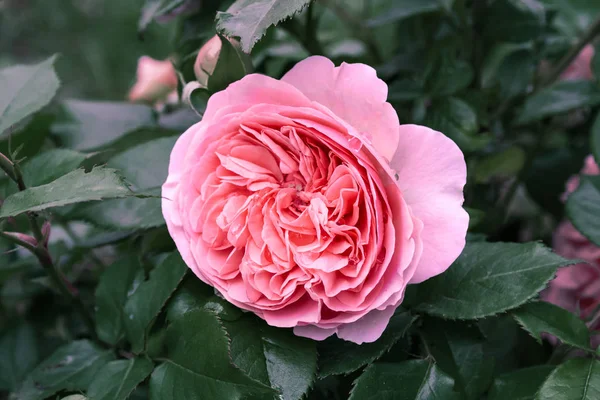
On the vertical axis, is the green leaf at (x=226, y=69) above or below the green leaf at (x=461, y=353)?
above

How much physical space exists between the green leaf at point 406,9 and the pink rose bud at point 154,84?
36cm

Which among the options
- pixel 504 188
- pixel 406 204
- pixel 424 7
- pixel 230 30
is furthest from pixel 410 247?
pixel 504 188

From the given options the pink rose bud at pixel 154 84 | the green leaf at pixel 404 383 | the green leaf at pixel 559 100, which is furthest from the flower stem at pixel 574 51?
the pink rose bud at pixel 154 84

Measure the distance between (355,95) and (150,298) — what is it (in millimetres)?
199

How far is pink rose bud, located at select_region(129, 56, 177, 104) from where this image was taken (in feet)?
2.79

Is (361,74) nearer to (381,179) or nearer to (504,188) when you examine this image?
(381,179)

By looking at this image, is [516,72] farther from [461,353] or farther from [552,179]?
[461,353]

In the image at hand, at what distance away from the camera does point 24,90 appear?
467 mm

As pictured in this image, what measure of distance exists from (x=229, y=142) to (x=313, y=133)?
5 cm

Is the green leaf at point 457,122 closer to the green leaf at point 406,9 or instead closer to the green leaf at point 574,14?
the green leaf at point 406,9

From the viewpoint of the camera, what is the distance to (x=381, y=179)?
0.34 m

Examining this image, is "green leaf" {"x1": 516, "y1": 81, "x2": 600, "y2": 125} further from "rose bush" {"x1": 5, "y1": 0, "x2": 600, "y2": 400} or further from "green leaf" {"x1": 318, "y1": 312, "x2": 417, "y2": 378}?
"green leaf" {"x1": 318, "y1": 312, "x2": 417, "y2": 378}

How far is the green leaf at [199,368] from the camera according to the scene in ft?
1.08

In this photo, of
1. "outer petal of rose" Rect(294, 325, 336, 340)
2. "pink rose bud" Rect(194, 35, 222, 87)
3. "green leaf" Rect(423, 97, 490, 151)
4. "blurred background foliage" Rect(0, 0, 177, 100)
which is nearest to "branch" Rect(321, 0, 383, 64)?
"green leaf" Rect(423, 97, 490, 151)
